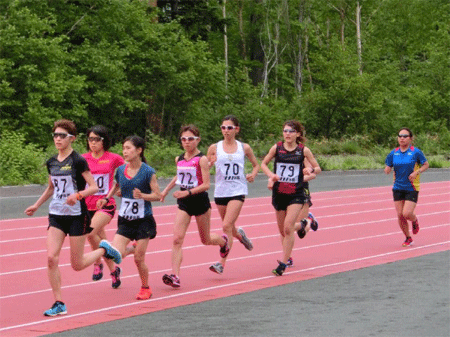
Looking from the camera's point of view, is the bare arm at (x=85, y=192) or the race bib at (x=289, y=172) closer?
the bare arm at (x=85, y=192)

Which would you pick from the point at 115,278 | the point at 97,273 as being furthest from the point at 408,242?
the point at 115,278

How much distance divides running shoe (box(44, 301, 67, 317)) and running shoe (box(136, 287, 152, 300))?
112 centimetres

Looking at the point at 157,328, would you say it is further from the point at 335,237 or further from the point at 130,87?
the point at 130,87

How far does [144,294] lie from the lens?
1088 cm

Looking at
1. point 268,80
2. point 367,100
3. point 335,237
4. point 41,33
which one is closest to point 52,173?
point 335,237

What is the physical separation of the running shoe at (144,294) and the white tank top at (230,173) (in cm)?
225

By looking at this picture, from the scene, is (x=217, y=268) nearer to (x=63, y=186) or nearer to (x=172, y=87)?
(x=63, y=186)

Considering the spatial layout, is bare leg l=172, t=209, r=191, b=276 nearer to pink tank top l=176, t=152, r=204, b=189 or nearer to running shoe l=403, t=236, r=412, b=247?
pink tank top l=176, t=152, r=204, b=189

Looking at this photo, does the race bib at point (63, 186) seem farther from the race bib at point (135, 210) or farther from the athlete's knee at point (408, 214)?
the athlete's knee at point (408, 214)

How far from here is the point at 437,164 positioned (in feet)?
152

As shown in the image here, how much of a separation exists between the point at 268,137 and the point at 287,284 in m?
36.4

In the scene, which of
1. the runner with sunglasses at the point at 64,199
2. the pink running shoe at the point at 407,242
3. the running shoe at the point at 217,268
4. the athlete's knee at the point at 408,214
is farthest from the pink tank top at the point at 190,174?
the pink running shoe at the point at 407,242

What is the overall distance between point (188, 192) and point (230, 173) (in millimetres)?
1351

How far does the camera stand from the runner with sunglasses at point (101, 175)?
38.8 ft
